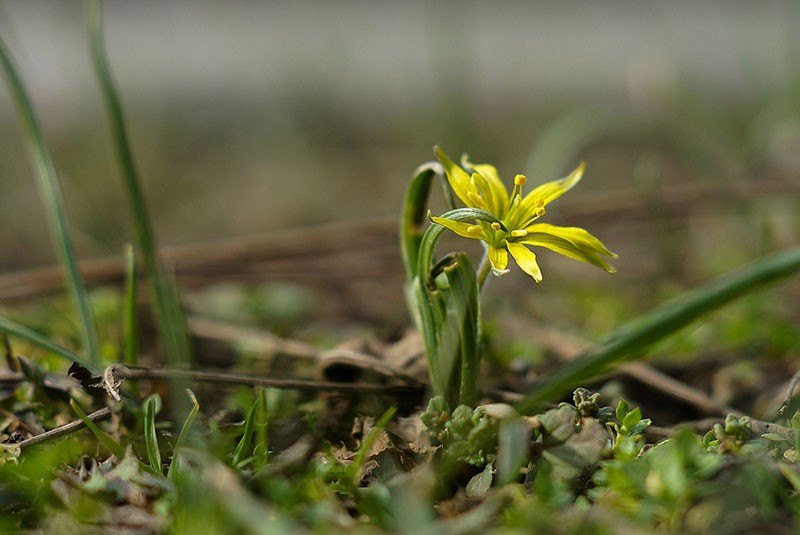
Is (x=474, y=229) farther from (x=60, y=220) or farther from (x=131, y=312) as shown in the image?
(x=60, y=220)

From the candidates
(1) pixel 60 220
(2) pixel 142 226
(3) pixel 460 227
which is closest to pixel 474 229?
(3) pixel 460 227

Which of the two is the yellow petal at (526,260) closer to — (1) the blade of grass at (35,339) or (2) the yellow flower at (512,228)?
(2) the yellow flower at (512,228)

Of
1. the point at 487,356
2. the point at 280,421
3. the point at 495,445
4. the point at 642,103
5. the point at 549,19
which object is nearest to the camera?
the point at 495,445

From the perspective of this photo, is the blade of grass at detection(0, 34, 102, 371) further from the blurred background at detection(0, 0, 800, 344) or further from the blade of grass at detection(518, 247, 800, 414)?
the blade of grass at detection(518, 247, 800, 414)

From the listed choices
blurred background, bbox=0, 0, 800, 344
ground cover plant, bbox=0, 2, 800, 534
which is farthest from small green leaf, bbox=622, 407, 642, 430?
blurred background, bbox=0, 0, 800, 344

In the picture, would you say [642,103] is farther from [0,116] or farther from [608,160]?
[0,116]

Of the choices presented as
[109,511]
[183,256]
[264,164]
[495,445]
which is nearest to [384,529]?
[495,445]

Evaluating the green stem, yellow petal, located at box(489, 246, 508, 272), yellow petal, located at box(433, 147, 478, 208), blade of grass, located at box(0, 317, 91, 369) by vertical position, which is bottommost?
blade of grass, located at box(0, 317, 91, 369)

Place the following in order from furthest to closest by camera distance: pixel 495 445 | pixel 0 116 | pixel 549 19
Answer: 1. pixel 549 19
2. pixel 0 116
3. pixel 495 445
